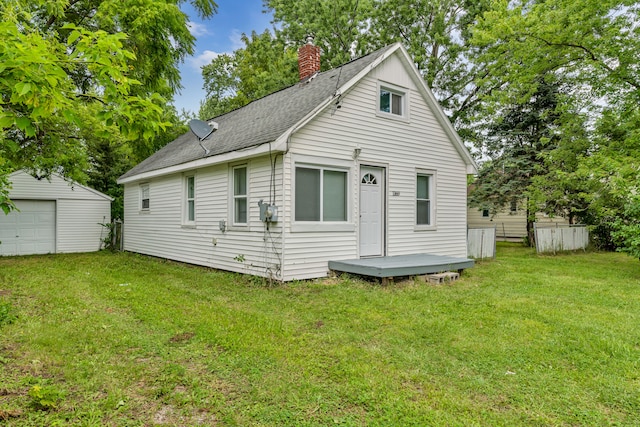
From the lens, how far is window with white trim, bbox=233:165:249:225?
335 inches

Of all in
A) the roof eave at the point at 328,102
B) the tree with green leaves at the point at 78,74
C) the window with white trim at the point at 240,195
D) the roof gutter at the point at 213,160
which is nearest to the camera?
the tree with green leaves at the point at 78,74

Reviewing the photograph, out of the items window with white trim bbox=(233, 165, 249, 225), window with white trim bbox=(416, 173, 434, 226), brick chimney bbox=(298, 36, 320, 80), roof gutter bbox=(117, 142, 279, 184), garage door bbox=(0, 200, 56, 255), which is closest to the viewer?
roof gutter bbox=(117, 142, 279, 184)

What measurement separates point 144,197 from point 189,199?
378 centimetres

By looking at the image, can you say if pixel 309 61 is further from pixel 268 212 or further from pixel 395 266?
pixel 395 266

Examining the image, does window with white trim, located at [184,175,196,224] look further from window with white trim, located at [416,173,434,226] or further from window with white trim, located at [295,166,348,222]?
window with white trim, located at [416,173,434,226]

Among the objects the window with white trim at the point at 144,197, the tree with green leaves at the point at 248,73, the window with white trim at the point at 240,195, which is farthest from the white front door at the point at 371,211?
the tree with green leaves at the point at 248,73

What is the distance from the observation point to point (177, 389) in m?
3.11

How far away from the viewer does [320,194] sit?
8.02 metres

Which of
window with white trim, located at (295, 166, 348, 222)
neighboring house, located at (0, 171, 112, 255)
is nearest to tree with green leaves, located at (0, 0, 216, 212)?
neighboring house, located at (0, 171, 112, 255)

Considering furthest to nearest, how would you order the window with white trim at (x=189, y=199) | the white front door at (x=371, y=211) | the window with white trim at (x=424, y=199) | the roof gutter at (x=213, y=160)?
the window with white trim at (x=189, y=199) → the window with white trim at (x=424, y=199) → the white front door at (x=371, y=211) → the roof gutter at (x=213, y=160)

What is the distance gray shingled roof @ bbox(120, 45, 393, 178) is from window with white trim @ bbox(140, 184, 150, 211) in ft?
4.71

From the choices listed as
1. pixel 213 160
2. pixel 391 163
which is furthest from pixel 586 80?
pixel 213 160

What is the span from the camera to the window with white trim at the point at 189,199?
34.6ft

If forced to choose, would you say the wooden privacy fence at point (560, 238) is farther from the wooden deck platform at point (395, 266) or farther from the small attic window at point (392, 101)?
the small attic window at point (392, 101)
